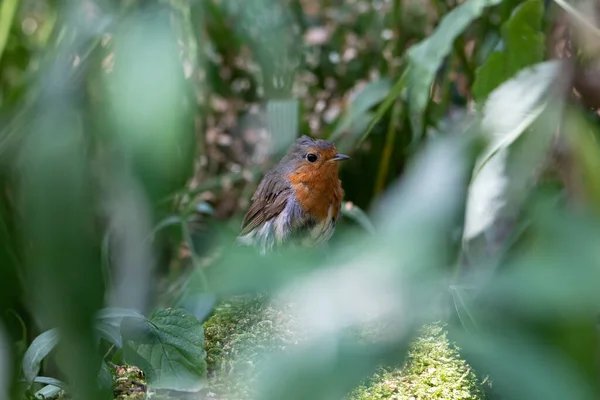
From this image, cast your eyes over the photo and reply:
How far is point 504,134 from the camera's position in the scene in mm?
1241

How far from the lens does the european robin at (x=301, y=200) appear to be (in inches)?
58.7

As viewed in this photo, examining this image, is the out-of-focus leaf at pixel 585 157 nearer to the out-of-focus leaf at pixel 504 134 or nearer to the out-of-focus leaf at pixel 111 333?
the out-of-focus leaf at pixel 504 134

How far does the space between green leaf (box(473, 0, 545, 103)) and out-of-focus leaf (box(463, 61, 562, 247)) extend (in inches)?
2.8

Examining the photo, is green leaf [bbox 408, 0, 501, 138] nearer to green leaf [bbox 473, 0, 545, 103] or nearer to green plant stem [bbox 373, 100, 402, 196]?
green leaf [bbox 473, 0, 545, 103]

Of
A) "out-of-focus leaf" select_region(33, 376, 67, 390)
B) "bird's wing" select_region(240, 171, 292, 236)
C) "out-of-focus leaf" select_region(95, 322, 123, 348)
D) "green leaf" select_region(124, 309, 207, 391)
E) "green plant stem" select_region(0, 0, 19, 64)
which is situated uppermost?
"green plant stem" select_region(0, 0, 19, 64)

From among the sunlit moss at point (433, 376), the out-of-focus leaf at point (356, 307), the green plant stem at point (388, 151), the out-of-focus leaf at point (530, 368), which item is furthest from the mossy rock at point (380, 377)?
the green plant stem at point (388, 151)

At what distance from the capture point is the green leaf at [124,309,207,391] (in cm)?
85

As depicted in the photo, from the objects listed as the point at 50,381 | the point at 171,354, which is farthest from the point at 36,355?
the point at 171,354

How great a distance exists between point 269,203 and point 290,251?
762 mm

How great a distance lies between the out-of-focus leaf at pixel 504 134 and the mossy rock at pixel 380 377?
0.40 m

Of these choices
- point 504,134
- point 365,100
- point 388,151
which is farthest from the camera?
point 388,151

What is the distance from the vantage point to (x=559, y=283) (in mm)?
556

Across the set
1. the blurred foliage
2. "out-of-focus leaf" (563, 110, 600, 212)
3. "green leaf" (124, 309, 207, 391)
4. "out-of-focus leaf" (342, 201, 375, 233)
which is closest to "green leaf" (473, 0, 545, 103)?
the blurred foliage

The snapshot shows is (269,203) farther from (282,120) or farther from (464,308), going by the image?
(464,308)
